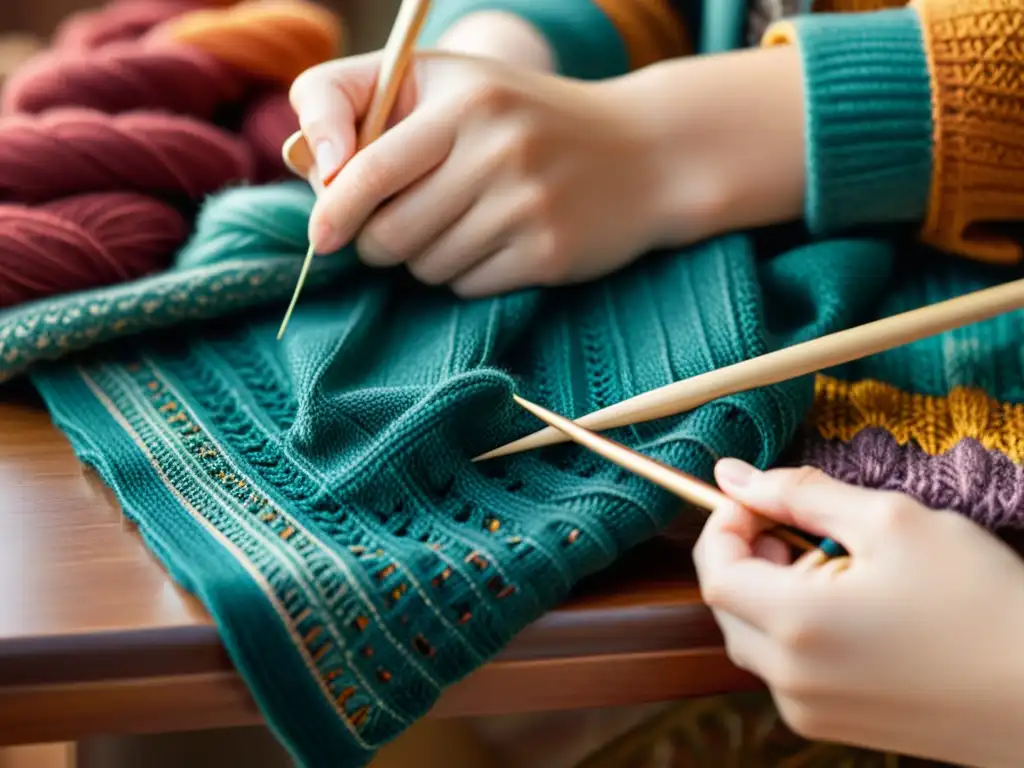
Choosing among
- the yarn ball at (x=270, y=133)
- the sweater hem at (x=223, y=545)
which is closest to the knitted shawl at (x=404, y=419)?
the sweater hem at (x=223, y=545)

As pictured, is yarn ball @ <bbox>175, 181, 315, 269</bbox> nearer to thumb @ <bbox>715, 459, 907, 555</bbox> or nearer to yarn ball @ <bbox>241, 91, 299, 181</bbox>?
yarn ball @ <bbox>241, 91, 299, 181</bbox>

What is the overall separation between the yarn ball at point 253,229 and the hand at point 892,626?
0.94 feet

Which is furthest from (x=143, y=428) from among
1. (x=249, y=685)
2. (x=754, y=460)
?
(x=754, y=460)

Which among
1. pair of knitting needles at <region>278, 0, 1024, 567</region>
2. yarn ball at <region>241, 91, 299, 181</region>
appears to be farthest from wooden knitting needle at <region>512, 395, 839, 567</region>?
yarn ball at <region>241, 91, 299, 181</region>

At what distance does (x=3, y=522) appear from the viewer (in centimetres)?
40

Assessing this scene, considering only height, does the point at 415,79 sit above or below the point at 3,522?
above

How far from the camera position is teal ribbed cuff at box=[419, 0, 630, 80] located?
0.63 meters

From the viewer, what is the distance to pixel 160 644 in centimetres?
34

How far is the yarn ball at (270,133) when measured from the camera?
A: 2.18ft

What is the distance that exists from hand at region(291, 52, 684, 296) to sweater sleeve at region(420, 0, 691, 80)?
13cm

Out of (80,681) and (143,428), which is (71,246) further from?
(80,681)

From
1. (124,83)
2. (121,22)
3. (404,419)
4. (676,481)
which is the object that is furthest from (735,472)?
(121,22)

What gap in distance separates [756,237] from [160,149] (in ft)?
1.09

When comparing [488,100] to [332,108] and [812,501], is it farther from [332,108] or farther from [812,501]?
[812,501]
